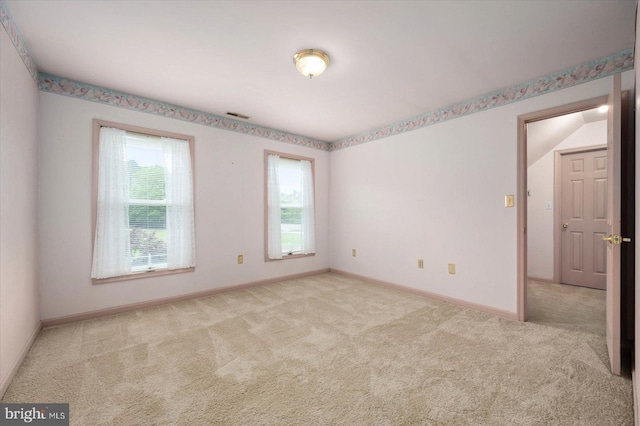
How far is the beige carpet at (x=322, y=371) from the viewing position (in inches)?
59.9

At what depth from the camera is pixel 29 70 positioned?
2.29 m

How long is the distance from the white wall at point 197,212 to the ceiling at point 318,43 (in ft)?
1.57

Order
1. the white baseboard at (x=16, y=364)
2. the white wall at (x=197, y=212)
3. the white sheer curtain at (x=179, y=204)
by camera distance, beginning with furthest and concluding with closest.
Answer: the white sheer curtain at (x=179, y=204)
the white wall at (x=197, y=212)
the white baseboard at (x=16, y=364)

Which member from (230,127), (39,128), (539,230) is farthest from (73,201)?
(539,230)

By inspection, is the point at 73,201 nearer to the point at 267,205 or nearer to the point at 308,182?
the point at 267,205

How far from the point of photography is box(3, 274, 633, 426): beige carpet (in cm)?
152

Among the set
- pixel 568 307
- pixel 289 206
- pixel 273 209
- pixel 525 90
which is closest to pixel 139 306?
pixel 273 209

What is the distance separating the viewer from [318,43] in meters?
2.15

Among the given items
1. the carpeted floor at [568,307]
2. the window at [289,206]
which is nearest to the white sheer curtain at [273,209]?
Answer: the window at [289,206]

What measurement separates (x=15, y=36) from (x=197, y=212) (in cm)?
213

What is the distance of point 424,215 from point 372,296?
4.26 ft

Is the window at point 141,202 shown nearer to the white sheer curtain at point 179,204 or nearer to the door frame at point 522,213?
the white sheer curtain at point 179,204

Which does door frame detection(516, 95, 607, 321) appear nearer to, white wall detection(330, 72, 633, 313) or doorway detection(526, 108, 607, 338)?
white wall detection(330, 72, 633, 313)

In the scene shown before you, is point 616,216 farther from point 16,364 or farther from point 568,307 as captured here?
point 16,364
